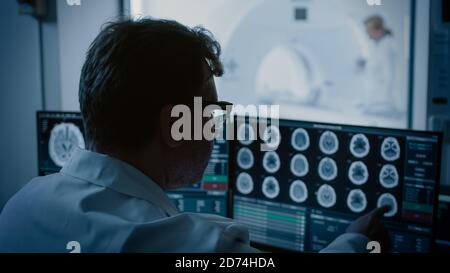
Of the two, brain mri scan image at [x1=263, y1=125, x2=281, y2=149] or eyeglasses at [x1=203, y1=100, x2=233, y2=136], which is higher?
eyeglasses at [x1=203, y1=100, x2=233, y2=136]

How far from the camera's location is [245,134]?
1593 mm

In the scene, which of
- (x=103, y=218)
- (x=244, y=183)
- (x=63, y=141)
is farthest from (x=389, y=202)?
(x=63, y=141)

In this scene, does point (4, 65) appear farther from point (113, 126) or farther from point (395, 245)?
point (395, 245)

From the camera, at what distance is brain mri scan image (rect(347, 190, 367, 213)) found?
57.3 inches

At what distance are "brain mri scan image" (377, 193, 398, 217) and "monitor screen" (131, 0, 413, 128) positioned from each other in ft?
3.88

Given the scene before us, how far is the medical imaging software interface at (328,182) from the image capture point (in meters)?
1.38

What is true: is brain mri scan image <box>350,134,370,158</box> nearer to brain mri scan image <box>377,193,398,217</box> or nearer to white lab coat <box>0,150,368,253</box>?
brain mri scan image <box>377,193,398,217</box>

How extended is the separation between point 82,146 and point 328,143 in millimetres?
768

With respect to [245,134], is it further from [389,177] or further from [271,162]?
[389,177]

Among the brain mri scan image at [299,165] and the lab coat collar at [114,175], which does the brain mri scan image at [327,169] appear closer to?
the brain mri scan image at [299,165]

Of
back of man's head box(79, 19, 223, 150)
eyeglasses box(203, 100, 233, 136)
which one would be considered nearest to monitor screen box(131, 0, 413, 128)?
eyeglasses box(203, 100, 233, 136)

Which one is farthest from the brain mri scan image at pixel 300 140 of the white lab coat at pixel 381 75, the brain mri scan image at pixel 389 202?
the white lab coat at pixel 381 75

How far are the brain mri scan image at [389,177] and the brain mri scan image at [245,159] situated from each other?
1.21 feet
